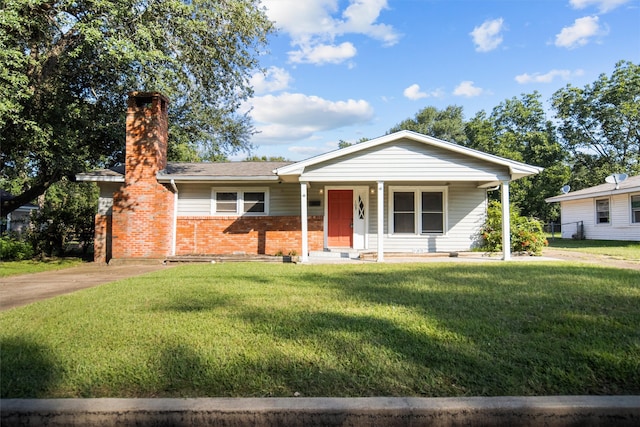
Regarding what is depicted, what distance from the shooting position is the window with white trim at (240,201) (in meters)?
13.4

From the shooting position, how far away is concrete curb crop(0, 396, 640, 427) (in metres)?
2.53

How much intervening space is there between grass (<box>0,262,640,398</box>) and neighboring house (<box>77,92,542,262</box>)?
567 cm

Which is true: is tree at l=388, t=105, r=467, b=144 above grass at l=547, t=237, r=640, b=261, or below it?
above

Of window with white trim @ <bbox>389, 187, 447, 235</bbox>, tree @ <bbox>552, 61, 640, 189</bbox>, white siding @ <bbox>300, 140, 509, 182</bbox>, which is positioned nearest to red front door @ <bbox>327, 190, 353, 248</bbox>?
window with white trim @ <bbox>389, 187, 447, 235</bbox>

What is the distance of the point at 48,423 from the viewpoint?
257cm

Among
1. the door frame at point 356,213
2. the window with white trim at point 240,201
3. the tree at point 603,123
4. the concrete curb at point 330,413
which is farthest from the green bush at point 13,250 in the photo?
the tree at point 603,123

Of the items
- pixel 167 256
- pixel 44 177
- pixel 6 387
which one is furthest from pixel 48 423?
pixel 44 177

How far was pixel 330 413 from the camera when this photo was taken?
253 centimetres

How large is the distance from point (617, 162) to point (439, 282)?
34.9 metres

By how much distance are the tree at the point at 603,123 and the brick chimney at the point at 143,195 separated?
3371cm

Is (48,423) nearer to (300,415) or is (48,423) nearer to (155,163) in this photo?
(300,415)

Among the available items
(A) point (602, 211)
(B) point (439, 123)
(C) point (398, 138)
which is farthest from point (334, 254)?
(B) point (439, 123)

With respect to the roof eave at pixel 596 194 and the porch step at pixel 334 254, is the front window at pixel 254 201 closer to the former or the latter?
the porch step at pixel 334 254

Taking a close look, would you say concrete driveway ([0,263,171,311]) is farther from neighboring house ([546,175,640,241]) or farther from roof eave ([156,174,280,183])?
neighboring house ([546,175,640,241])
